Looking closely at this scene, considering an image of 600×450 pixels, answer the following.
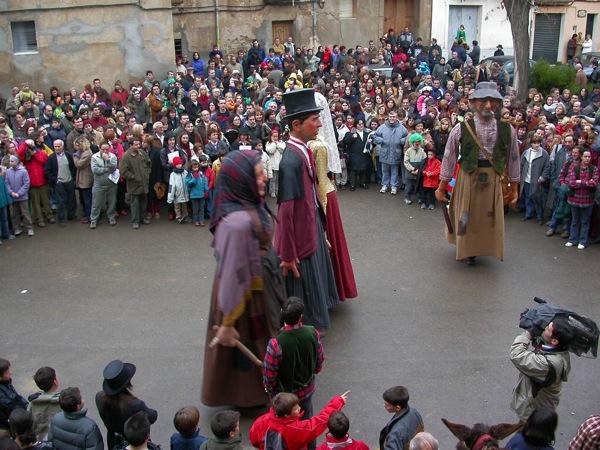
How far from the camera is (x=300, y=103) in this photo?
6059 mm

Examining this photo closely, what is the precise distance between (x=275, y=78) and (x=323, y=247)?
11994 millimetres

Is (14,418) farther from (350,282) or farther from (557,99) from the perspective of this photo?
(557,99)

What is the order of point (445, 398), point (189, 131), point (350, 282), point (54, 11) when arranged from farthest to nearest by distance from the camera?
point (54, 11), point (189, 131), point (350, 282), point (445, 398)

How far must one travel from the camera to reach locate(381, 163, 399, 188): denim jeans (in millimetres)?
11680

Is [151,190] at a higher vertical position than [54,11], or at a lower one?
→ lower

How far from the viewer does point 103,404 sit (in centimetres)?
453

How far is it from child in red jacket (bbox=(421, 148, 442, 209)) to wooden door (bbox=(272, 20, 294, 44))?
13.4 meters

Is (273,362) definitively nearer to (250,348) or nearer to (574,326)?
(250,348)

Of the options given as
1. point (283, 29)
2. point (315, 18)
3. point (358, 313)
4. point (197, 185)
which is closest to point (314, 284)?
point (358, 313)

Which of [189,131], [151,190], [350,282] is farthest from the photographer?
[189,131]

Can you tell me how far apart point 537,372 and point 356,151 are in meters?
7.69

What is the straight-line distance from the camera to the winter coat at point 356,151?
11.8m

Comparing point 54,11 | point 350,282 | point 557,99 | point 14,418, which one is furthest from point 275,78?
point 14,418

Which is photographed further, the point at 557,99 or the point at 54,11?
the point at 54,11
